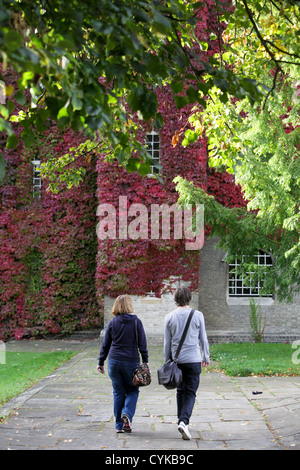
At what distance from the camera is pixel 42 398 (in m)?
8.23

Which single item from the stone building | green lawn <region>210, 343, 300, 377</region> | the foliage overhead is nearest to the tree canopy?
green lawn <region>210, 343, 300, 377</region>

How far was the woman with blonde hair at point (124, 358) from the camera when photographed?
623 centimetres

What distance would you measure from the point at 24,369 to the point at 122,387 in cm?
629

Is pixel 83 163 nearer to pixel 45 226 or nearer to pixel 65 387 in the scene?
pixel 45 226

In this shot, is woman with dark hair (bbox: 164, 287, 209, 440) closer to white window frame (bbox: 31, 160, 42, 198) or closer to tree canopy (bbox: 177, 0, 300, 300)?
tree canopy (bbox: 177, 0, 300, 300)

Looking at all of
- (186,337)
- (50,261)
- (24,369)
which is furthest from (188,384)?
(50,261)

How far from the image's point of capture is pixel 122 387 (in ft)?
20.7

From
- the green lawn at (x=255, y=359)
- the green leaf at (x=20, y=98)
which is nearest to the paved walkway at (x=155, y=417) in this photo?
the green lawn at (x=255, y=359)

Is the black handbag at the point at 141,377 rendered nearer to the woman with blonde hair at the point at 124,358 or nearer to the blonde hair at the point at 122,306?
the woman with blonde hair at the point at 124,358

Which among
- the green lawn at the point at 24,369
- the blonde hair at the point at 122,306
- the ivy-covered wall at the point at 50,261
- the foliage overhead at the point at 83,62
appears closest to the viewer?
the foliage overhead at the point at 83,62

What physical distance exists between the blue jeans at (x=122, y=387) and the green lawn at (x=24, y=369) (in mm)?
2530

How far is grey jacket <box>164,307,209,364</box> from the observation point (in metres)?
6.21

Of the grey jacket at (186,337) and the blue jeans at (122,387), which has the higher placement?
the grey jacket at (186,337)

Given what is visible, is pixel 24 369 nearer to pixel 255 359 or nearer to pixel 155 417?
pixel 255 359
